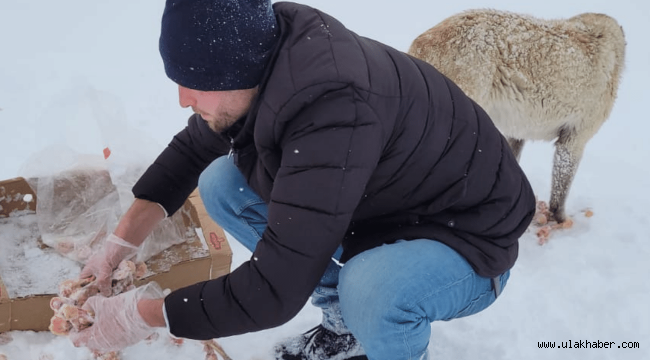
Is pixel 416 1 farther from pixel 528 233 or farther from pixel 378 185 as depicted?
pixel 378 185

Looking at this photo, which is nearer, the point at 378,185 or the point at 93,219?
the point at 378,185

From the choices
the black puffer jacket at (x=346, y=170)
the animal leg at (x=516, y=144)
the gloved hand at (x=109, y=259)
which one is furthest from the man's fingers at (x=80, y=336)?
the animal leg at (x=516, y=144)

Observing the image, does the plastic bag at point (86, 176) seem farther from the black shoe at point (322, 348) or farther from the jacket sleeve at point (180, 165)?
the black shoe at point (322, 348)

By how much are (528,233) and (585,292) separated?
0.56 m

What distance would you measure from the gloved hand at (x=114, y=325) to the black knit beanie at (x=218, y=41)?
685 mm

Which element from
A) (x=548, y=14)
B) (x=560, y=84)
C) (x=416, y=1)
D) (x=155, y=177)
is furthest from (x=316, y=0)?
(x=155, y=177)

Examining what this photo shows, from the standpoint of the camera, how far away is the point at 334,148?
134 cm

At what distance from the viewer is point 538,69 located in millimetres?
3326

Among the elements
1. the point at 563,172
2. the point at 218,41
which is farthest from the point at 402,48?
the point at 218,41

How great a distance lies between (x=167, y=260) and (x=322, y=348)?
739 mm

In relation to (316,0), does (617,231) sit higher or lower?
lower

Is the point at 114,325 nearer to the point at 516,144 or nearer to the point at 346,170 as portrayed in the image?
the point at 346,170

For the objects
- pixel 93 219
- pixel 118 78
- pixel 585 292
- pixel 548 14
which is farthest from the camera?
pixel 548 14

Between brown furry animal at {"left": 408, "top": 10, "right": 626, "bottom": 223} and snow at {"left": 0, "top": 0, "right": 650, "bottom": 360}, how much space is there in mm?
460
